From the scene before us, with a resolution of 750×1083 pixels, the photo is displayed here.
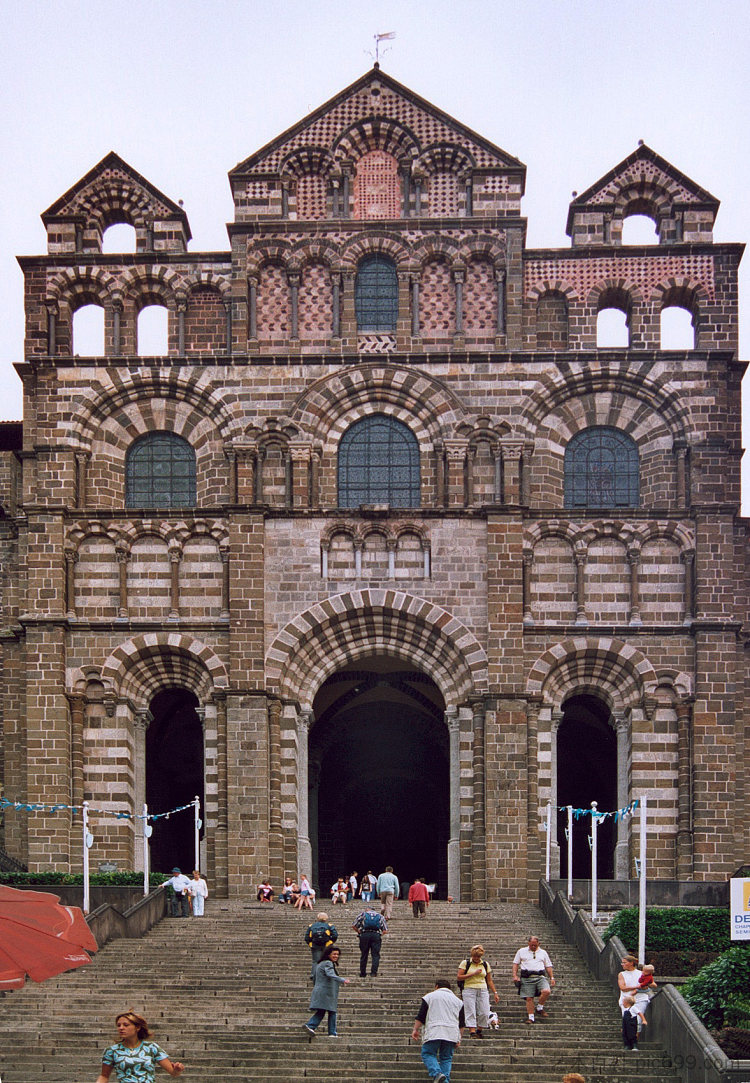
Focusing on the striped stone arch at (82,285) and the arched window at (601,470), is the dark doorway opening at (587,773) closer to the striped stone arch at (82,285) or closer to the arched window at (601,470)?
the arched window at (601,470)

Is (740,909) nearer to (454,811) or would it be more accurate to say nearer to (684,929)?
(684,929)

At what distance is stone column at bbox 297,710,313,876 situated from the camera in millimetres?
44094

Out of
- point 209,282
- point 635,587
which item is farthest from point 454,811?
point 209,282

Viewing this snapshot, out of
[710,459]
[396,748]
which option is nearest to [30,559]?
[396,748]

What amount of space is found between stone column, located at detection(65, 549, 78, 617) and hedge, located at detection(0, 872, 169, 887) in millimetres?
6955

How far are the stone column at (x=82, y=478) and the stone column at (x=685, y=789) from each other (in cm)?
1643

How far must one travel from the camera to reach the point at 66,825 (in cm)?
4397

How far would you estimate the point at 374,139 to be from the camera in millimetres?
48156

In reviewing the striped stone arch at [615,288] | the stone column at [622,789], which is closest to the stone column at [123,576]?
the stone column at [622,789]

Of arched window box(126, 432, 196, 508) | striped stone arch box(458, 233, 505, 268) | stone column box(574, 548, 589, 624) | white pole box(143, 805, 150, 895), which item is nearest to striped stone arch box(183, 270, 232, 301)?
arched window box(126, 432, 196, 508)

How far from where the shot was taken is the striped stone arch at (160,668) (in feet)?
147

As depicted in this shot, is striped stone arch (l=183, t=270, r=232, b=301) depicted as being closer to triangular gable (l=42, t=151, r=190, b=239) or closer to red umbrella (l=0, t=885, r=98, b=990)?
triangular gable (l=42, t=151, r=190, b=239)

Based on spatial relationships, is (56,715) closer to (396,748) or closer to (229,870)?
(229,870)

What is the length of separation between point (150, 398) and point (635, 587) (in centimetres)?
1381
